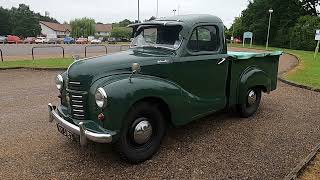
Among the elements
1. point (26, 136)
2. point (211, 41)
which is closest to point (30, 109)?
point (26, 136)

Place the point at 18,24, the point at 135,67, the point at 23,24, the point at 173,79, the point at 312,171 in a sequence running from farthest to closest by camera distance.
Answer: the point at 23,24 < the point at 18,24 < the point at 173,79 < the point at 135,67 < the point at 312,171

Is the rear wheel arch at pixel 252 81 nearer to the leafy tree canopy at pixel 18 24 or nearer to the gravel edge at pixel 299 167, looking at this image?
the gravel edge at pixel 299 167

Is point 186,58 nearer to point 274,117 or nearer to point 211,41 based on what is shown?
point 211,41

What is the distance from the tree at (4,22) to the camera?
7858 centimetres

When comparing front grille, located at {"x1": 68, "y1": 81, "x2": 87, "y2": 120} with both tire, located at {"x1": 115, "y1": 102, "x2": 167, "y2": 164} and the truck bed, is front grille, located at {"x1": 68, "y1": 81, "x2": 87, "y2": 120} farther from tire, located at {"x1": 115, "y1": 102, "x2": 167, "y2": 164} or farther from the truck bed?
the truck bed

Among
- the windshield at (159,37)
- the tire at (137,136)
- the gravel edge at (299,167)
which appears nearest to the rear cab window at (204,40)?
the windshield at (159,37)

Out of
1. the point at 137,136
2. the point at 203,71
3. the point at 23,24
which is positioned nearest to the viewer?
the point at 137,136

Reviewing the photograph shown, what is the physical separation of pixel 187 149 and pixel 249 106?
7.65 feet

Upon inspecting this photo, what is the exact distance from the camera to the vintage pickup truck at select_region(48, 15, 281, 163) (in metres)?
4.10

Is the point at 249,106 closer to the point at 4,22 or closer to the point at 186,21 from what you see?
the point at 186,21

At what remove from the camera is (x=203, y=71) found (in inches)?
211

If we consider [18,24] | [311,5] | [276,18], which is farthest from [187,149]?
[18,24]

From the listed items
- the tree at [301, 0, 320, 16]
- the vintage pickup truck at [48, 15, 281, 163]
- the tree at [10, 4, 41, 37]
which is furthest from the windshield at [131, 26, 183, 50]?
the tree at [10, 4, 41, 37]

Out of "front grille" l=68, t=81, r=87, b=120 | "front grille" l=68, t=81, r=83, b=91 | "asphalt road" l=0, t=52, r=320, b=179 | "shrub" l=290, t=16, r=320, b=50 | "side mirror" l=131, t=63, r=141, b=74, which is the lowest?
"asphalt road" l=0, t=52, r=320, b=179
